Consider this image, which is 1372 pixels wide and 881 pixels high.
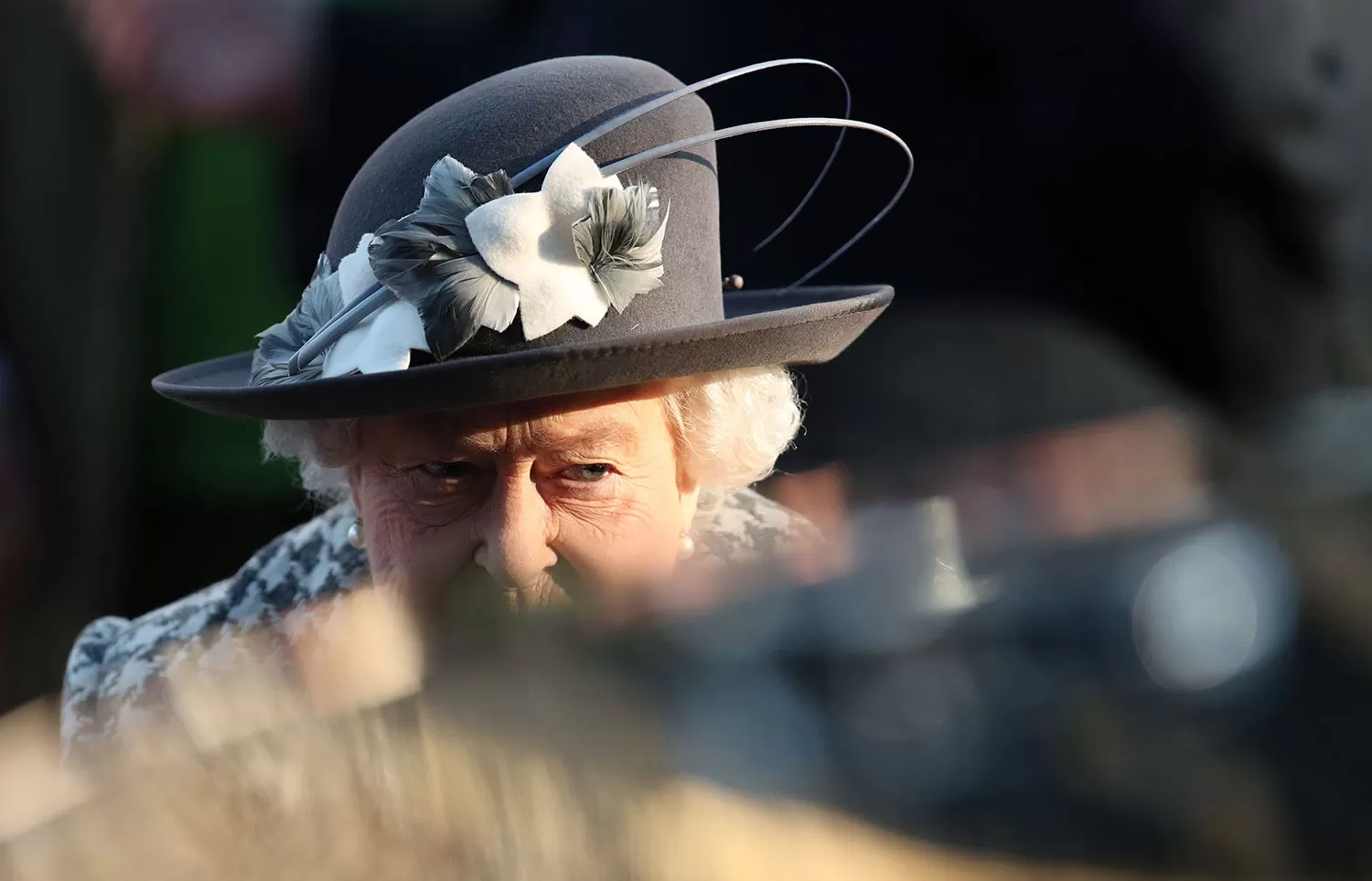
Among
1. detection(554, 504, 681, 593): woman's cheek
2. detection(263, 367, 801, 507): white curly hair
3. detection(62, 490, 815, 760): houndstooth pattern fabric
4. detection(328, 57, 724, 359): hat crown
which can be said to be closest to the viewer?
detection(328, 57, 724, 359): hat crown

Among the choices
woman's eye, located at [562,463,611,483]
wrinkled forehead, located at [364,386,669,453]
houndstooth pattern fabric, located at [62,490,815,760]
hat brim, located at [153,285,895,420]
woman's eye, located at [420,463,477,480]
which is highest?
hat brim, located at [153,285,895,420]

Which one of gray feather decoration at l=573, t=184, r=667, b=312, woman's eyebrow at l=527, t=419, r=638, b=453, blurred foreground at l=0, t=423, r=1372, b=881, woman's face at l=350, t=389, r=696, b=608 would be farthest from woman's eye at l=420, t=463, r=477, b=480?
blurred foreground at l=0, t=423, r=1372, b=881

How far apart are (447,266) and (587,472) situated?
1.27 ft

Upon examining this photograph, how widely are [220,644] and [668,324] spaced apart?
3.72 ft

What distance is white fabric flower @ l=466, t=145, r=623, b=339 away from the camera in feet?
5.90

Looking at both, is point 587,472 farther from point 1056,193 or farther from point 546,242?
point 1056,193

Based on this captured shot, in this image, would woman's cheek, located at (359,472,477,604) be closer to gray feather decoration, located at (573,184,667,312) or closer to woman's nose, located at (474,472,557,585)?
woman's nose, located at (474,472,557,585)

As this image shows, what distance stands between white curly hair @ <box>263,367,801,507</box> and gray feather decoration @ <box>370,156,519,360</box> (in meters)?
0.38

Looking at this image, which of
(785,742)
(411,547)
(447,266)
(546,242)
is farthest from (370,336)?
(785,742)

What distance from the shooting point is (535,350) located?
5.82 ft

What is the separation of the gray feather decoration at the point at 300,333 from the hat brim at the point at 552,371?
0.06 meters

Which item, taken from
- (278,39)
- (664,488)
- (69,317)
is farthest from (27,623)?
(664,488)

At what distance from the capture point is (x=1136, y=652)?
702 millimetres

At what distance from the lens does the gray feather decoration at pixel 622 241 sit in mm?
1830
